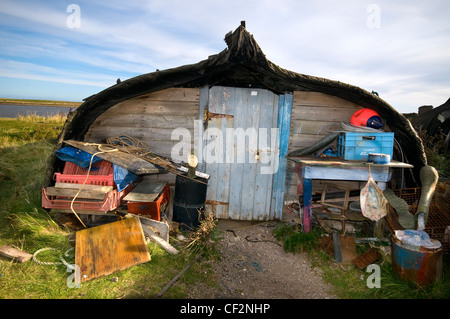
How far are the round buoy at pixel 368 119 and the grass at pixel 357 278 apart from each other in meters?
2.15

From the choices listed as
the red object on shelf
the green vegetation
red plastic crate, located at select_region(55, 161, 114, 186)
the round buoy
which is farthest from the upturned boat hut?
the green vegetation

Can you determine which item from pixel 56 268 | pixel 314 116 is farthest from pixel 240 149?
pixel 56 268

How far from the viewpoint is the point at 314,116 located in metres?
5.43

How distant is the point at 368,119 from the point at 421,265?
2.56 meters

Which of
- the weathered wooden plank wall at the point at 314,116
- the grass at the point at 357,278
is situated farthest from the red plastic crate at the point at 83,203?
the weathered wooden plank wall at the point at 314,116

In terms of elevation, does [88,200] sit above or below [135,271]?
above

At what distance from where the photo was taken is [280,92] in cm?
527

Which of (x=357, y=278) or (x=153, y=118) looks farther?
(x=153, y=118)

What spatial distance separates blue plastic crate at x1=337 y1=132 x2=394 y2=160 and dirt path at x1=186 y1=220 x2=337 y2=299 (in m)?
1.97

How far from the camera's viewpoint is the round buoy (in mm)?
4898

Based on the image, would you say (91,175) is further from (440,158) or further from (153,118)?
(440,158)

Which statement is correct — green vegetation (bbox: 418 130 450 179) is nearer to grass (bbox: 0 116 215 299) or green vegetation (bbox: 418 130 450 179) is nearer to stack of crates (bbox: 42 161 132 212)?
grass (bbox: 0 116 215 299)

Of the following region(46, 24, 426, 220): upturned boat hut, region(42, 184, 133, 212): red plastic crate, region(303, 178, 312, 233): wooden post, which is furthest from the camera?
region(46, 24, 426, 220): upturned boat hut
